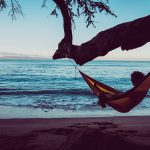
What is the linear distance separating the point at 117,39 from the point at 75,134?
1872mm

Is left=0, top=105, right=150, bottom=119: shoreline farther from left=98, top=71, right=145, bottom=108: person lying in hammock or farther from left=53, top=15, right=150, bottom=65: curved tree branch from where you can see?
left=53, top=15, right=150, bottom=65: curved tree branch

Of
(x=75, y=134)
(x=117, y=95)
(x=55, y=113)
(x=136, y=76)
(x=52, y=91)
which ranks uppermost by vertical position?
(x=136, y=76)

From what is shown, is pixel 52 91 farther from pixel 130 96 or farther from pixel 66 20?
pixel 66 20

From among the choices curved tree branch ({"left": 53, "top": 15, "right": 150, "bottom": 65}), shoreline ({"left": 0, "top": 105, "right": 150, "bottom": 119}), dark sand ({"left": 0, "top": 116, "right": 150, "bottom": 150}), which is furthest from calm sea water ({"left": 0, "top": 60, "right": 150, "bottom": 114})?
curved tree branch ({"left": 53, "top": 15, "right": 150, "bottom": 65})

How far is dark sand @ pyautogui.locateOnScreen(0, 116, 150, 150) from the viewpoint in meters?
4.69

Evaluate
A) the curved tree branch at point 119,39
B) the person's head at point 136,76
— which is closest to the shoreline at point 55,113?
the person's head at point 136,76

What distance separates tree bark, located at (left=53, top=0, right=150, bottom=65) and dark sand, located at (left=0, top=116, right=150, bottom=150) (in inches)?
51.1

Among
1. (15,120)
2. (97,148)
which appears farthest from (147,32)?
(15,120)

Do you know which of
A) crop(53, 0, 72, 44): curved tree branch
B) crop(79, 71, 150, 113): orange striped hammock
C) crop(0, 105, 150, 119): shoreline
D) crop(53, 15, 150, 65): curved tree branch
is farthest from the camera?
crop(0, 105, 150, 119): shoreline

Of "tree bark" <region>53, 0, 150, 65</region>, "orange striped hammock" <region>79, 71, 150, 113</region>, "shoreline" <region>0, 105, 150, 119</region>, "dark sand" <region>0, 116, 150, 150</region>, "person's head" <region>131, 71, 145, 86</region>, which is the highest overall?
"tree bark" <region>53, 0, 150, 65</region>

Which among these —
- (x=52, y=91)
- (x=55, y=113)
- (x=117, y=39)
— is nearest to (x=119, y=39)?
(x=117, y=39)

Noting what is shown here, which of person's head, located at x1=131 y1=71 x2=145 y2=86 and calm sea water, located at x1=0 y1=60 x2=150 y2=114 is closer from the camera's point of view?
person's head, located at x1=131 y1=71 x2=145 y2=86

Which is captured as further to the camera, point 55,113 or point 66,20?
point 55,113

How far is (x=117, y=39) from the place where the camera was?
12.3 feet
